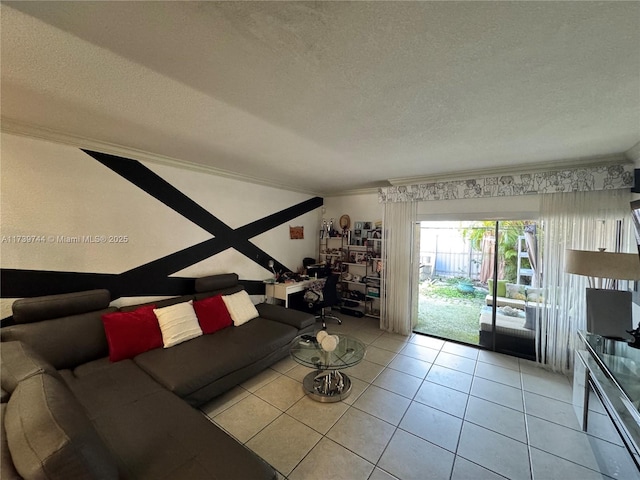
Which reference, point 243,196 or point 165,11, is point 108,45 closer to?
point 165,11

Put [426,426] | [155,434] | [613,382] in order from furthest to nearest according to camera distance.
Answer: [426,426] < [613,382] < [155,434]

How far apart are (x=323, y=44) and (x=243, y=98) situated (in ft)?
2.22

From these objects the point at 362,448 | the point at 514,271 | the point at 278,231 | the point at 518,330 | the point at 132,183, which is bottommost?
the point at 362,448

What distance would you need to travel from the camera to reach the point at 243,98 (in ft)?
5.08

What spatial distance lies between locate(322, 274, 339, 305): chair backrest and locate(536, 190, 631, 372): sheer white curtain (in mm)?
2796

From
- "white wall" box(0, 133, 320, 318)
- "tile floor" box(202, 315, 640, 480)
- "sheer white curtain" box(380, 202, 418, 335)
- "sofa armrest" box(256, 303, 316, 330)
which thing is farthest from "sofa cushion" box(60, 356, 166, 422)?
"sheer white curtain" box(380, 202, 418, 335)

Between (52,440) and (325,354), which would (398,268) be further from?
(52,440)

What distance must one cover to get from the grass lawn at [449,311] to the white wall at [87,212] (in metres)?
3.57

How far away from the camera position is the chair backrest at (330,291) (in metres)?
4.26

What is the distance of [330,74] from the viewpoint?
130 cm

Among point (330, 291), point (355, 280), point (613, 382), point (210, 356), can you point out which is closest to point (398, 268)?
point (355, 280)

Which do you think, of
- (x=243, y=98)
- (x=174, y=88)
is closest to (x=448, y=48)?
(x=243, y=98)

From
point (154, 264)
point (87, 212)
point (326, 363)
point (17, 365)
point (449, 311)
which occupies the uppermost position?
point (87, 212)

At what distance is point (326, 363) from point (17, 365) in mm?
2068
